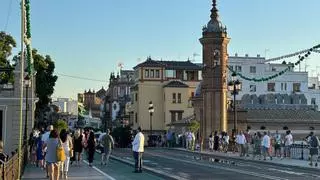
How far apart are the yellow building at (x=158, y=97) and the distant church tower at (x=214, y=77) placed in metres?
38.3

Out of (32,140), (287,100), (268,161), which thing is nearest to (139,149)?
(32,140)

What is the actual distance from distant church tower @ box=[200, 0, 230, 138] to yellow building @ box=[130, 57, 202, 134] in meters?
38.3

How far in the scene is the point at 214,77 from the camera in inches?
2625

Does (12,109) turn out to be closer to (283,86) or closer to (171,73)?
(171,73)

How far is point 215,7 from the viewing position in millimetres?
69250

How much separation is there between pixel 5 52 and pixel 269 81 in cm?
8624

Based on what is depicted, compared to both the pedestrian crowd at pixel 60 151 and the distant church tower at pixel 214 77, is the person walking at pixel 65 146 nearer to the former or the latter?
the pedestrian crowd at pixel 60 151

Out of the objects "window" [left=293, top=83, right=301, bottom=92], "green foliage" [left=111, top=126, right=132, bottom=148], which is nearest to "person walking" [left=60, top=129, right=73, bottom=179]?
"green foliage" [left=111, top=126, right=132, bottom=148]

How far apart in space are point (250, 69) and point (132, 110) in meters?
27.5

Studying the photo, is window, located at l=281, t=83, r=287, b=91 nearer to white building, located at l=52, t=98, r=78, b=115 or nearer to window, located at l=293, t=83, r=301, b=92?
window, located at l=293, t=83, r=301, b=92

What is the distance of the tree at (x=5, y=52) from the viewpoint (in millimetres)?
46188

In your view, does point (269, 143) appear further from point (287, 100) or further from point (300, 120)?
point (287, 100)

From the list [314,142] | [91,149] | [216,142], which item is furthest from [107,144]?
[216,142]

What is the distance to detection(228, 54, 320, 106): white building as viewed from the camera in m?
125
